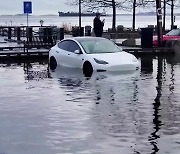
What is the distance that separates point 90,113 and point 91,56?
900 centimetres

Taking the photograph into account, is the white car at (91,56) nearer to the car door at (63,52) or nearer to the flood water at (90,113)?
the car door at (63,52)

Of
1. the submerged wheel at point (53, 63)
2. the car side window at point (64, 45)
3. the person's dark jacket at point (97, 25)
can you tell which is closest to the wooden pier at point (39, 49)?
the person's dark jacket at point (97, 25)

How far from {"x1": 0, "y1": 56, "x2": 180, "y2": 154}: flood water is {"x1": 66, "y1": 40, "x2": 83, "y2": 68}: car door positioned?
1.06m

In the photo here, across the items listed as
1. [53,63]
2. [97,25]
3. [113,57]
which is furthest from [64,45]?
[97,25]

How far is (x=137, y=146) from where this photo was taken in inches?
362

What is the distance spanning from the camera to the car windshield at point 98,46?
21984 millimetres

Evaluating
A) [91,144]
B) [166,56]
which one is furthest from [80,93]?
[166,56]

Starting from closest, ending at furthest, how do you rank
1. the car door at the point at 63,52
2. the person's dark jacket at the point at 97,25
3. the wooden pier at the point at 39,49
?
the car door at the point at 63,52 → the wooden pier at the point at 39,49 → the person's dark jacket at the point at 97,25

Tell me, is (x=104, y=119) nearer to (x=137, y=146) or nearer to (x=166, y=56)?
(x=137, y=146)

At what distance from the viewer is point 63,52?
2305 centimetres

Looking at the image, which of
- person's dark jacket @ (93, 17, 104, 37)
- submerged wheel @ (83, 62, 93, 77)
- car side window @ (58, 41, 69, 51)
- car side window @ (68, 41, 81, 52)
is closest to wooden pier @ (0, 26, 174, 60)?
person's dark jacket @ (93, 17, 104, 37)

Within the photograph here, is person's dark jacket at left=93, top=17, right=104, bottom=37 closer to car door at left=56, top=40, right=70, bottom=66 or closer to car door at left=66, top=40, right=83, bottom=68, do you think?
car door at left=56, top=40, right=70, bottom=66

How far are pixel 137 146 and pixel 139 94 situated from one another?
20.4 ft

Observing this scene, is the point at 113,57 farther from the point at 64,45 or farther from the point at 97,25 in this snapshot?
the point at 97,25
